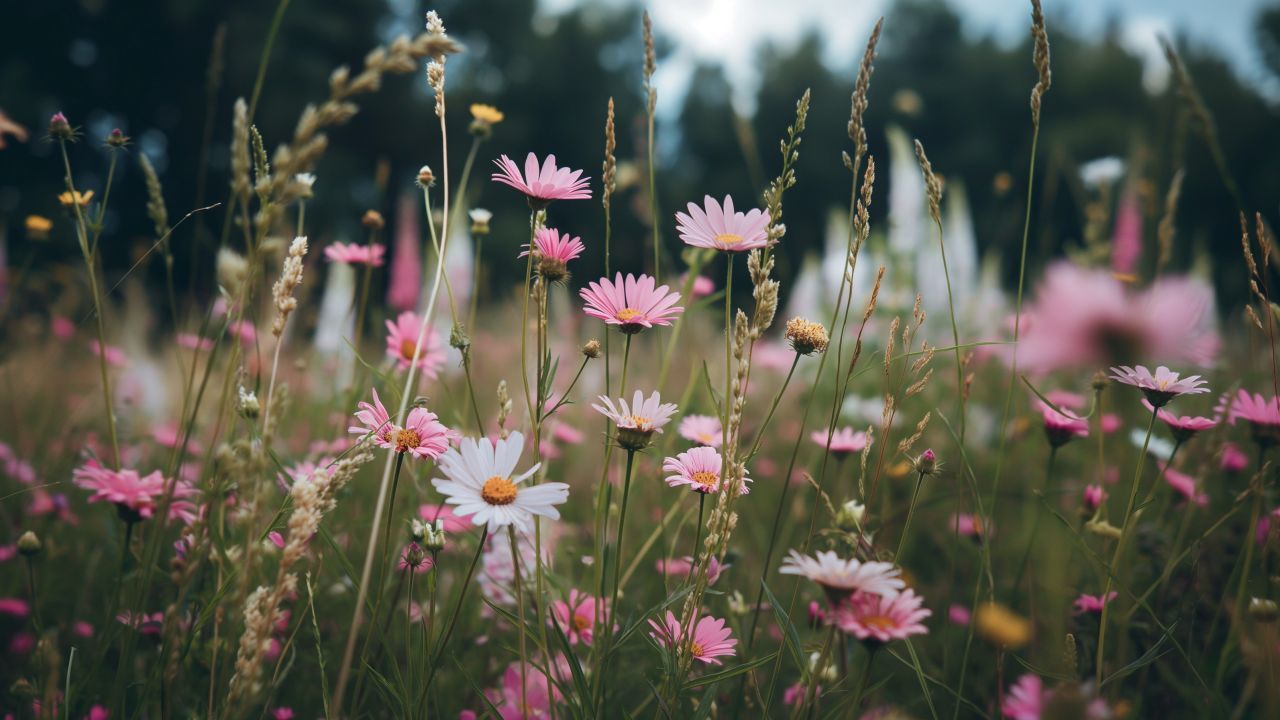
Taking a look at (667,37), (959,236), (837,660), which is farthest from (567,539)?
(667,37)

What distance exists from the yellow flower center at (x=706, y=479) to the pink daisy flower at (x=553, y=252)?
24cm

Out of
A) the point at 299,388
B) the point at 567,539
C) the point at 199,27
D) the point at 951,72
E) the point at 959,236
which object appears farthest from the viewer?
the point at 951,72

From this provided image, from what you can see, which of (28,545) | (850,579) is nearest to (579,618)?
(850,579)

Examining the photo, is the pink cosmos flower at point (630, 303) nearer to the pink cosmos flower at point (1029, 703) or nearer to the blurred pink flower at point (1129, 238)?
the pink cosmos flower at point (1029, 703)

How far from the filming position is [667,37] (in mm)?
17484

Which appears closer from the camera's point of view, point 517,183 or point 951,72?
point 517,183

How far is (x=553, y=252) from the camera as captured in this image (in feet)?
2.22

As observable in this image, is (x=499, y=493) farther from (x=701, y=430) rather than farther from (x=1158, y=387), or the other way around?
(x=1158, y=387)

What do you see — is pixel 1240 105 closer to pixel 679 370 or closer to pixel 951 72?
pixel 951 72

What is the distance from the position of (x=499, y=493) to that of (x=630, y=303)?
9.2 inches

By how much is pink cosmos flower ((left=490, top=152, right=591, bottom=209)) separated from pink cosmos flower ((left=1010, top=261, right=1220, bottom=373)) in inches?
15.2

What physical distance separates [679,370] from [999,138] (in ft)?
57.3

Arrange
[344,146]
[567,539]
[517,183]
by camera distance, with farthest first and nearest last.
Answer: [344,146] → [567,539] → [517,183]

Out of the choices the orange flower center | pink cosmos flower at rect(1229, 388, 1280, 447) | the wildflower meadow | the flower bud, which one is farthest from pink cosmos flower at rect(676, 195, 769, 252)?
the flower bud
